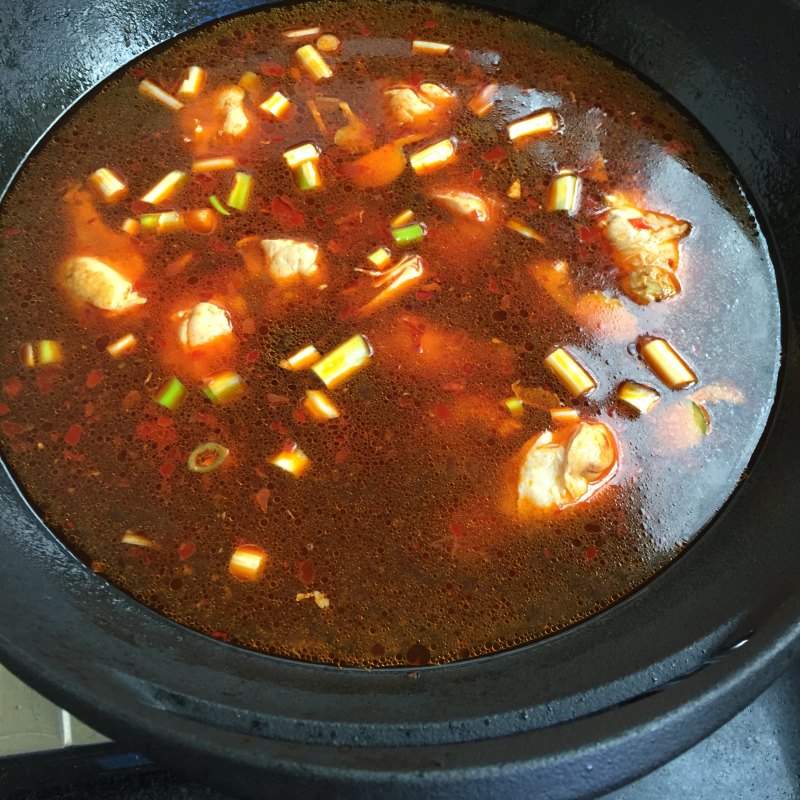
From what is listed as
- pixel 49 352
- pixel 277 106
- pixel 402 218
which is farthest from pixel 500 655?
pixel 277 106

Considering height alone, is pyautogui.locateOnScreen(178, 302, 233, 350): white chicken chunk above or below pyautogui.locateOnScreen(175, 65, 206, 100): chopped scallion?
below

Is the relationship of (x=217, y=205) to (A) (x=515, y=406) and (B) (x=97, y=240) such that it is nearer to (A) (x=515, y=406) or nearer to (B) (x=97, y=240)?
(B) (x=97, y=240)

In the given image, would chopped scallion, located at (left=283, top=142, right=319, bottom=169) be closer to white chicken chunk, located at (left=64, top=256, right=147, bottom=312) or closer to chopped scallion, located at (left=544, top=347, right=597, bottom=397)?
white chicken chunk, located at (left=64, top=256, right=147, bottom=312)

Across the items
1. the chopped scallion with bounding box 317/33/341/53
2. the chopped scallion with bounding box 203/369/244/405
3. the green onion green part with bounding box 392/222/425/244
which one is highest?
the chopped scallion with bounding box 317/33/341/53

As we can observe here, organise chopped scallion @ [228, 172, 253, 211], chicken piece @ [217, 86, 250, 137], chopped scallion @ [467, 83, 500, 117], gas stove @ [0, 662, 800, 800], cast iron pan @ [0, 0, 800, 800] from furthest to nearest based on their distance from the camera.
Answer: chopped scallion @ [467, 83, 500, 117]
chicken piece @ [217, 86, 250, 137]
chopped scallion @ [228, 172, 253, 211]
gas stove @ [0, 662, 800, 800]
cast iron pan @ [0, 0, 800, 800]

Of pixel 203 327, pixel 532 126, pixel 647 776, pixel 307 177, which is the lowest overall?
pixel 647 776

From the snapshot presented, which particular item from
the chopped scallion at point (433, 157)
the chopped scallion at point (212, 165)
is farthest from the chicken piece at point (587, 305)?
the chopped scallion at point (212, 165)

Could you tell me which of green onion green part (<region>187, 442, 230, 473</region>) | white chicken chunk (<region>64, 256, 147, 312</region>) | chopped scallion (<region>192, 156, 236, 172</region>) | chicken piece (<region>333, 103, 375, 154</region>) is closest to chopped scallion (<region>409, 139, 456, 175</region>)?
chicken piece (<region>333, 103, 375, 154</region>)
